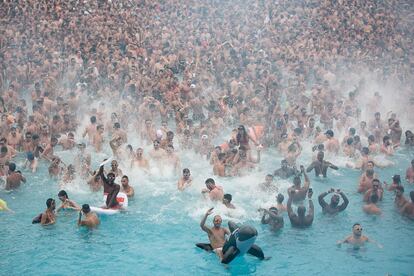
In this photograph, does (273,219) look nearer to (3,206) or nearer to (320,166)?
(320,166)

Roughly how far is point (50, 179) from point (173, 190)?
10.6 ft

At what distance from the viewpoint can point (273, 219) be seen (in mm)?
11023

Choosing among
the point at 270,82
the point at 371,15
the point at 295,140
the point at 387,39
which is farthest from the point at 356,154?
the point at 371,15

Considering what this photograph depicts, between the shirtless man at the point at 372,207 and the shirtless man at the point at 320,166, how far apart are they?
6.06 ft

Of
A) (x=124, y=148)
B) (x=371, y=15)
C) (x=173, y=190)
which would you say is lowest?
(x=173, y=190)

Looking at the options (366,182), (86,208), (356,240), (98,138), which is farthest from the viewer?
(98,138)

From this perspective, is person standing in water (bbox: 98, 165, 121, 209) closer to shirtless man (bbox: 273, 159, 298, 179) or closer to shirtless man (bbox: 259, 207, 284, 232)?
shirtless man (bbox: 259, 207, 284, 232)

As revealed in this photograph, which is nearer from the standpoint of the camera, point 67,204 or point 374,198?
point 67,204

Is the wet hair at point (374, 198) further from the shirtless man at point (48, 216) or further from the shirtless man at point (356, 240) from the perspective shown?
the shirtless man at point (48, 216)

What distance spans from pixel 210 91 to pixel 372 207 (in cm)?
850

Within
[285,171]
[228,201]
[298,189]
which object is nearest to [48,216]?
[228,201]

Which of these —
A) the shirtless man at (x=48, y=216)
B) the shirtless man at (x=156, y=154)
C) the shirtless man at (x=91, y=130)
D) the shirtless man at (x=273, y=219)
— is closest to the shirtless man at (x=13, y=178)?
the shirtless man at (x=48, y=216)

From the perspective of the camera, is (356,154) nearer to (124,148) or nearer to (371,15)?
(124,148)

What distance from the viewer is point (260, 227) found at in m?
11.5
